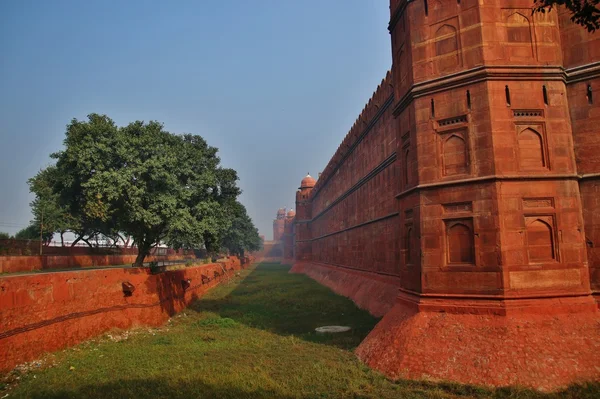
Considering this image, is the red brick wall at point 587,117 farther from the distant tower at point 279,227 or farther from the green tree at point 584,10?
the distant tower at point 279,227

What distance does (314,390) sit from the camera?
6.89 meters

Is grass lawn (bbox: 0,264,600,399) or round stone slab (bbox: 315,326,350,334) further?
round stone slab (bbox: 315,326,350,334)

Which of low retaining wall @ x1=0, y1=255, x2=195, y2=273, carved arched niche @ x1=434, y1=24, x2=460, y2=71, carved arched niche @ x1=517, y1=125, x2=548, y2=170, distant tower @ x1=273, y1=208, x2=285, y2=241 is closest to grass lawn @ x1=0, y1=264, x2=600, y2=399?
carved arched niche @ x1=517, y1=125, x2=548, y2=170

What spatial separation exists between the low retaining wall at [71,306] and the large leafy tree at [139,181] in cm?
224

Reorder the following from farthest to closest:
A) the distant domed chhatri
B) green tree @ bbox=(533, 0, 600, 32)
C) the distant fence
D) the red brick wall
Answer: the distant domed chhatri → the distant fence → the red brick wall → green tree @ bbox=(533, 0, 600, 32)

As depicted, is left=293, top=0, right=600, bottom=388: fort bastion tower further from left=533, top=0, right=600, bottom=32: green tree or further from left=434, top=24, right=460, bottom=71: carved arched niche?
left=533, top=0, right=600, bottom=32: green tree

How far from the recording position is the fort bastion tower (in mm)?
7023

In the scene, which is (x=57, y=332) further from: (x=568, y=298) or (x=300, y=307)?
(x=568, y=298)

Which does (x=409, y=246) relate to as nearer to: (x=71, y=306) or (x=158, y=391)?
(x=158, y=391)

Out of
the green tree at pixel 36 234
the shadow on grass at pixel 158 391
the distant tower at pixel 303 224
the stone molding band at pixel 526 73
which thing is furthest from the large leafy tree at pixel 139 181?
the distant tower at pixel 303 224

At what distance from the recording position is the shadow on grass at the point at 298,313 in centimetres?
1137

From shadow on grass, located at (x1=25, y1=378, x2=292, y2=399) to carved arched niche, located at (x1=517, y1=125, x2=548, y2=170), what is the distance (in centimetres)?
621

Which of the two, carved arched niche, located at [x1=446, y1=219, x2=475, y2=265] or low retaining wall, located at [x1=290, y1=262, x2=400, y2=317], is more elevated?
carved arched niche, located at [x1=446, y1=219, x2=475, y2=265]

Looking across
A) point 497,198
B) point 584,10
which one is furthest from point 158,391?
point 584,10
